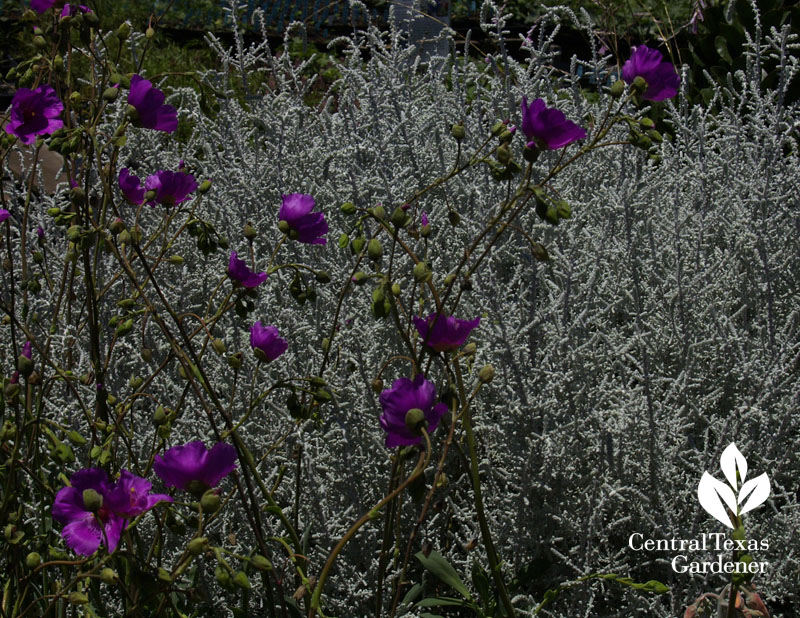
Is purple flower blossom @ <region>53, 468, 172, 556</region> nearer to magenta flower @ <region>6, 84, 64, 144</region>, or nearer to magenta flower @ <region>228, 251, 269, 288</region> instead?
magenta flower @ <region>228, 251, 269, 288</region>

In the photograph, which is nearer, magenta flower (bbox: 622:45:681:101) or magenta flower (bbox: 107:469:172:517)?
magenta flower (bbox: 107:469:172:517)

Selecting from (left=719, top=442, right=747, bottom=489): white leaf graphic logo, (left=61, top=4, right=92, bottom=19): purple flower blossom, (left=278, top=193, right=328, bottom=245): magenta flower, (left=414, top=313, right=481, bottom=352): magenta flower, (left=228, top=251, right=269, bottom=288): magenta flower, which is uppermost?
(left=61, top=4, right=92, bottom=19): purple flower blossom

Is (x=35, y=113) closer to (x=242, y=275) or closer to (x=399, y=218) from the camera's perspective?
(x=242, y=275)

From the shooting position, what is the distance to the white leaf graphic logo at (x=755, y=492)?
144 cm

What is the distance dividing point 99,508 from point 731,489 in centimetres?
103

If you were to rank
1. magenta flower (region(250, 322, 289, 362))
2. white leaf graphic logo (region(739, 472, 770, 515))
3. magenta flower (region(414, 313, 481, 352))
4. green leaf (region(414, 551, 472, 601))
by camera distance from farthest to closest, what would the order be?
white leaf graphic logo (region(739, 472, 770, 515)) < green leaf (region(414, 551, 472, 601)) < magenta flower (region(250, 322, 289, 362)) < magenta flower (region(414, 313, 481, 352))

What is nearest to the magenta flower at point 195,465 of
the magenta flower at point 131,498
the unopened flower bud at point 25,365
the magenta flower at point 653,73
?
the magenta flower at point 131,498

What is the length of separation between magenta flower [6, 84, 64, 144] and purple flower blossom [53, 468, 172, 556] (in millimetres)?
540

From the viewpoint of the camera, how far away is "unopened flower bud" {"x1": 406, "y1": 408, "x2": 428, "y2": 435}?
865mm

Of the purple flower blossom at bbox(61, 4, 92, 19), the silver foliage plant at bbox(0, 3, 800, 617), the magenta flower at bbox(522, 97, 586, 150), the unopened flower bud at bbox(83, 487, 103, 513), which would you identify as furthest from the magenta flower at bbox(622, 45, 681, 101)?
the unopened flower bud at bbox(83, 487, 103, 513)

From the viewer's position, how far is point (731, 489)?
4.75 ft

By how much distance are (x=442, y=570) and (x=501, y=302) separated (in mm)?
502

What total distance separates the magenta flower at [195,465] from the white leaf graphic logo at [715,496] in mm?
838

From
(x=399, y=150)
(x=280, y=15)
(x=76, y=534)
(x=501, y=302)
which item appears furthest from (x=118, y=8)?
(x=76, y=534)
